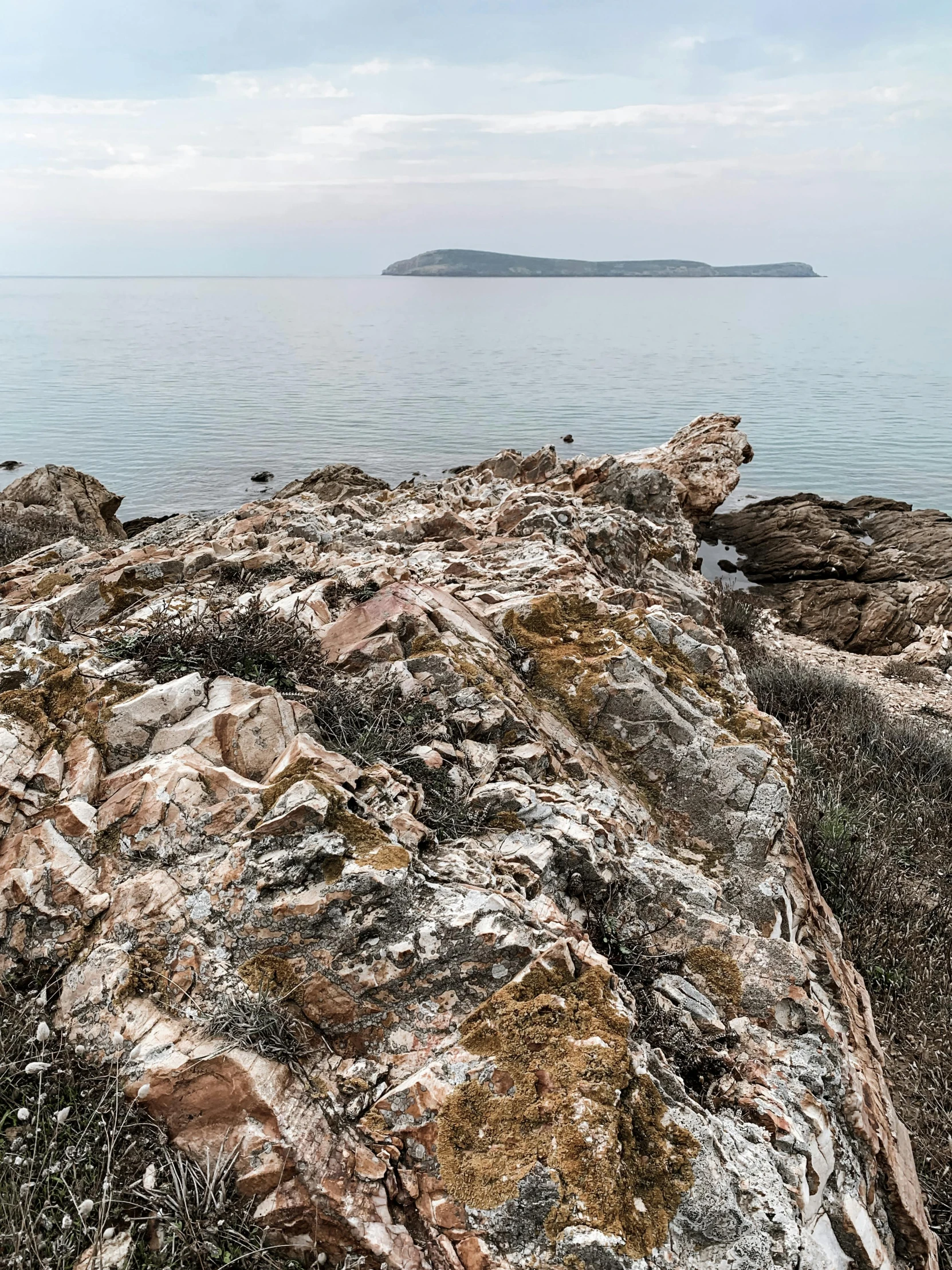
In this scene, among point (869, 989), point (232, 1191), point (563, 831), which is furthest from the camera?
point (869, 989)

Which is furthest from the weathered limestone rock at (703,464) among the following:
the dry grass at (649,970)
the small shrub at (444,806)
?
the dry grass at (649,970)

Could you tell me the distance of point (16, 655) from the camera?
6.10 m

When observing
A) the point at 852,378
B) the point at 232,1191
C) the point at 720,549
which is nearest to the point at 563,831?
the point at 232,1191

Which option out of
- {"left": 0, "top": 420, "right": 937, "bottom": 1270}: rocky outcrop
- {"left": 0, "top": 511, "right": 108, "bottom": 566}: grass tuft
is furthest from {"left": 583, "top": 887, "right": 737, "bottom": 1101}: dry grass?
{"left": 0, "top": 511, "right": 108, "bottom": 566}: grass tuft

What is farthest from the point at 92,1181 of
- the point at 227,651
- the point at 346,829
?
the point at 227,651

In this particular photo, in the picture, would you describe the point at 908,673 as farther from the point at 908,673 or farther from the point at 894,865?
the point at 894,865

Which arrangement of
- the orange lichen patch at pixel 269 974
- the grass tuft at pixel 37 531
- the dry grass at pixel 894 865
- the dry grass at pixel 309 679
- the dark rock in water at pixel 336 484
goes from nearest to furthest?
the orange lichen patch at pixel 269 974, the dry grass at pixel 309 679, the dry grass at pixel 894 865, the grass tuft at pixel 37 531, the dark rock in water at pixel 336 484

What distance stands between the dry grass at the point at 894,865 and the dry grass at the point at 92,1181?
4.93m

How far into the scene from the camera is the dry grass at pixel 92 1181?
321 centimetres

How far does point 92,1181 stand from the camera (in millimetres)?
3420

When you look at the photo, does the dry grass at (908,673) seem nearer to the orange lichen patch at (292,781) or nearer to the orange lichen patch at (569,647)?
the orange lichen patch at (569,647)

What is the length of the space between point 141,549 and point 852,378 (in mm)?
68394

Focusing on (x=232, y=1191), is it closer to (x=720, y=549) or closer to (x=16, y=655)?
(x=16, y=655)

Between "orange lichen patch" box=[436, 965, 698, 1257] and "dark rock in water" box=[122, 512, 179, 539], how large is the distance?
24423 millimetres
